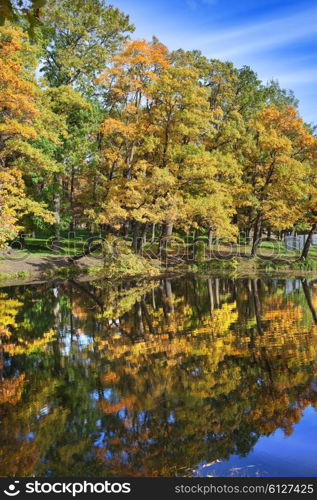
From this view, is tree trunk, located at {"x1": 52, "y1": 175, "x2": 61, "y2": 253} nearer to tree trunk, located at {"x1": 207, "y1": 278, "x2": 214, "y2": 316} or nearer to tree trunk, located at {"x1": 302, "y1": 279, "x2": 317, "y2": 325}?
tree trunk, located at {"x1": 207, "y1": 278, "x2": 214, "y2": 316}

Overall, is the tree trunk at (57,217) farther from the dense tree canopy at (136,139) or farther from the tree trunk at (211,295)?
the tree trunk at (211,295)

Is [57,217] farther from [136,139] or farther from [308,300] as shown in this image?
[308,300]

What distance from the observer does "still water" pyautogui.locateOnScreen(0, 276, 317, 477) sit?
510 cm

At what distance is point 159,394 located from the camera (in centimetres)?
691

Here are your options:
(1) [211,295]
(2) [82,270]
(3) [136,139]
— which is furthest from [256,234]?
(1) [211,295]

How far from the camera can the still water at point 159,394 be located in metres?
5.10

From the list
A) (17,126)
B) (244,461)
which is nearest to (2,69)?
(17,126)

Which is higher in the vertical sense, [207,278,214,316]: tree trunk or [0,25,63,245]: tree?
[0,25,63,245]: tree

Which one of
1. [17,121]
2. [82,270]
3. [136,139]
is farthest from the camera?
[136,139]

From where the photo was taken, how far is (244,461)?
507cm

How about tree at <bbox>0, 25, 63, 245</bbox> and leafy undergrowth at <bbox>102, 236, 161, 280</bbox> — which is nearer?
tree at <bbox>0, 25, 63, 245</bbox>

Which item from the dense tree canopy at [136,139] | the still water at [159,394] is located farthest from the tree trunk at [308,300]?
the dense tree canopy at [136,139]

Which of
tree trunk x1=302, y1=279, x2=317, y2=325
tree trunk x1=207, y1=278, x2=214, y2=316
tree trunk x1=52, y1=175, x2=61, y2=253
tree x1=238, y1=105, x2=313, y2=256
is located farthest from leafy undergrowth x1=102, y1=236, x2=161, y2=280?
tree x1=238, y1=105, x2=313, y2=256

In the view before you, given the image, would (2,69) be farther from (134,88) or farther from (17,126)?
(134,88)
